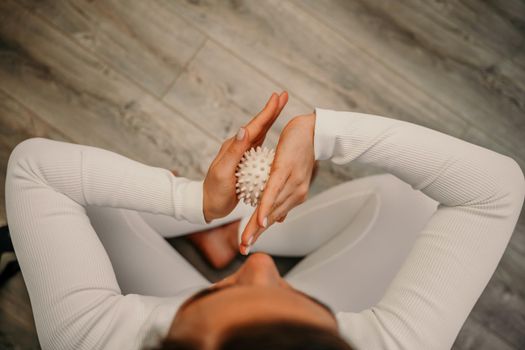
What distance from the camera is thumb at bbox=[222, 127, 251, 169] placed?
0.67 m

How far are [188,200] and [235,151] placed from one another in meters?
0.15

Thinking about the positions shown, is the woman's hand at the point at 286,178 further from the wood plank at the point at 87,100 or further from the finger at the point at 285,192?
Answer: the wood plank at the point at 87,100

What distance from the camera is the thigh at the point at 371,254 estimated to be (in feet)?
2.80

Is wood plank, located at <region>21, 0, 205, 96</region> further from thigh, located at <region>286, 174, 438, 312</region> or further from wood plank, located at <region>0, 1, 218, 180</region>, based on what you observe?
thigh, located at <region>286, 174, 438, 312</region>

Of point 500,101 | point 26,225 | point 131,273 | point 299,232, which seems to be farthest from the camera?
point 500,101

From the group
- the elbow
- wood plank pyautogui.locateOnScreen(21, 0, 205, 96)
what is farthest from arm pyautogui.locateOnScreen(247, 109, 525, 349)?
wood plank pyautogui.locateOnScreen(21, 0, 205, 96)

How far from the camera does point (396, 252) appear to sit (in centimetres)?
87

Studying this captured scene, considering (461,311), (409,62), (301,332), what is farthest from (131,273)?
(409,62)

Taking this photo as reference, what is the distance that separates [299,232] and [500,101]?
87 centimetres

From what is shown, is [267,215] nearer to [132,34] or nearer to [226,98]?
[226,98]

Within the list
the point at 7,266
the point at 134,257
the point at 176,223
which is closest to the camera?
the point at 134,257

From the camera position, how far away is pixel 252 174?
0.69 meters

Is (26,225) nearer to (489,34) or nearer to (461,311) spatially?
(461,311)

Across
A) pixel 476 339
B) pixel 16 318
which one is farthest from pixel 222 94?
pixel 476 339
